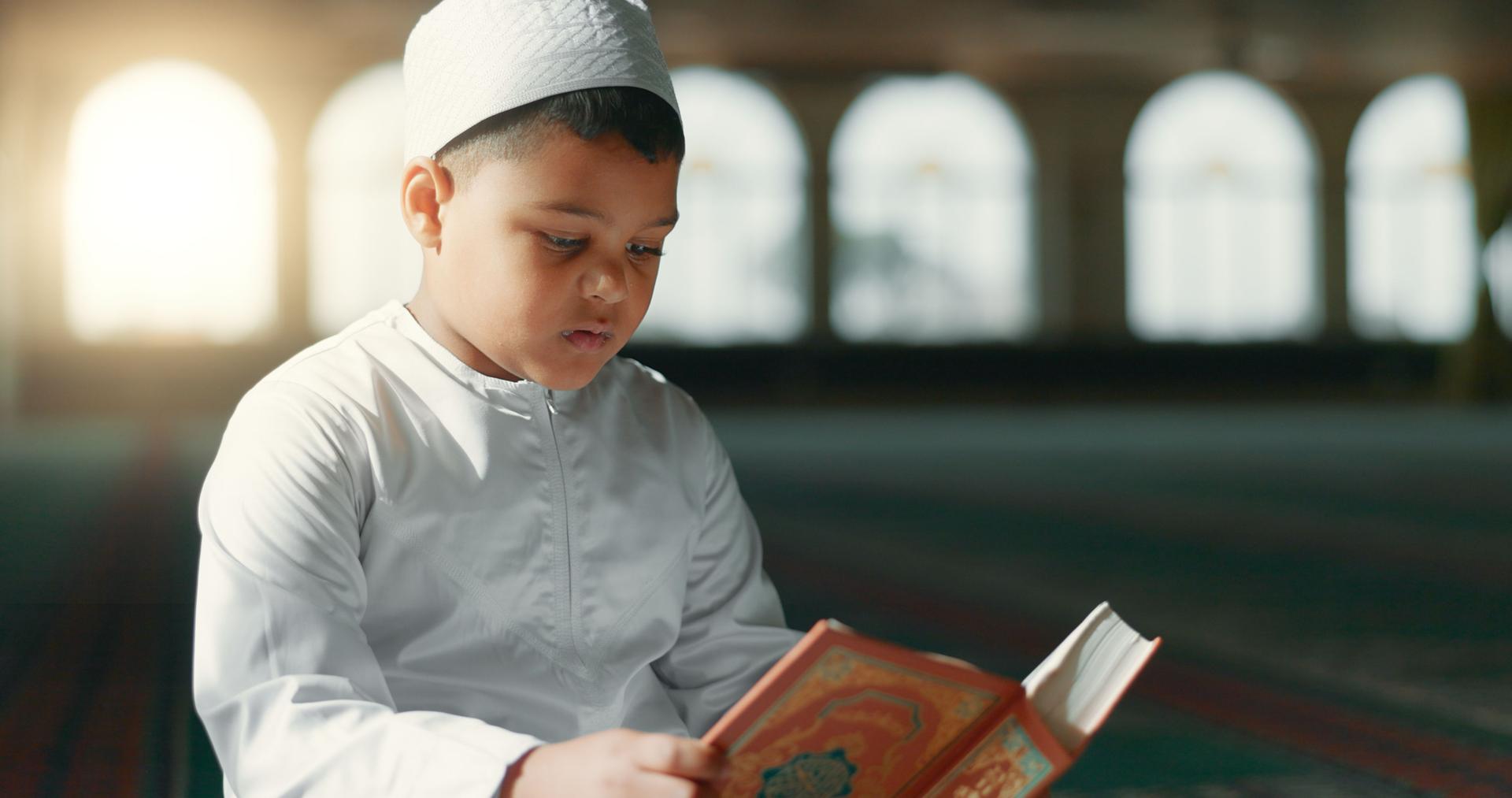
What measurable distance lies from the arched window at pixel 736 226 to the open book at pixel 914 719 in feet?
55.1

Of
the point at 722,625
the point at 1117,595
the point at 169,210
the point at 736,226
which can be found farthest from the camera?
the point at 736,226

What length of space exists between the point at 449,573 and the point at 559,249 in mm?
224

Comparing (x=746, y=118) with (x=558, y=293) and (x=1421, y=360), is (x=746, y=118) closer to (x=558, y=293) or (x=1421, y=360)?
(x=1421, y=360)

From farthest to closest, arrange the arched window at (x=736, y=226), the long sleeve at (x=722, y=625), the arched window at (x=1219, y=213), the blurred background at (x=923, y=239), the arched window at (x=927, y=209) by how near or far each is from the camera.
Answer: the arched window at (x=1219, y=213) → the arched window at (x=927, y=209) → the arched window at (x=736, y=226) → the blurred background at (x=923, y=239) → the long sleeve at (x=722, y=625)

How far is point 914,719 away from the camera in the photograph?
953mm

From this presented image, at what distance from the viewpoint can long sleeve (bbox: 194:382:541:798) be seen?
3.05 ft

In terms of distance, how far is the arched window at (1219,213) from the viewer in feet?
62.0

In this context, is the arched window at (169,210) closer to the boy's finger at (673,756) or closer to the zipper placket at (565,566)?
the zipper placket at (565,566)

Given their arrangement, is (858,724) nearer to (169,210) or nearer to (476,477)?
(476,477)

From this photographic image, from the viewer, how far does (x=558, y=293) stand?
104 cm

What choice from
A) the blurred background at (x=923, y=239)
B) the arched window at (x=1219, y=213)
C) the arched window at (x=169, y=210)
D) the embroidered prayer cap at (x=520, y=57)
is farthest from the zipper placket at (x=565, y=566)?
the arched window at (x=1219, y=213)

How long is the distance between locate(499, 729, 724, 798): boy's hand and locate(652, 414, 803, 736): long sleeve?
353mm

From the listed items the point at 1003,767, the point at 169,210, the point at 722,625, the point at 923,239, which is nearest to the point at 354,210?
the point at 169,210

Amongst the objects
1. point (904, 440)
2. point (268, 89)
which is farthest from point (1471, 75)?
point (268, 89)
